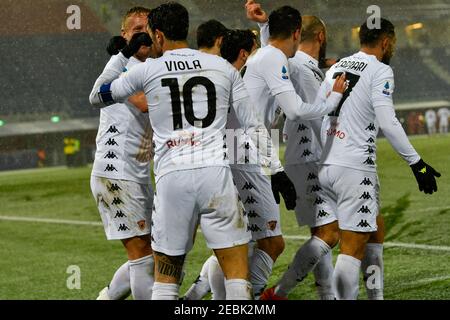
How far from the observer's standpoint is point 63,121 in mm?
32406

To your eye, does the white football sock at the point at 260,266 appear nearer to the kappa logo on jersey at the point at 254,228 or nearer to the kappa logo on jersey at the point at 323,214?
the kappa logo on jersey at the point at 254,228

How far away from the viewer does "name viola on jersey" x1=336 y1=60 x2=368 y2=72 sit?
19.4 feet

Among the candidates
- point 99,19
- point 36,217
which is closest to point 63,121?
point 99,19

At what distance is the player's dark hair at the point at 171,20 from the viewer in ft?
16.0

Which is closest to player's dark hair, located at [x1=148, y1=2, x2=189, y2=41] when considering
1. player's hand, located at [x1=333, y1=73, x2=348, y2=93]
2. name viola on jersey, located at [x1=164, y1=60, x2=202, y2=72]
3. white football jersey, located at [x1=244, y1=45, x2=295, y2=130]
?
name viola on jersey, located at [x1=164, y1=60, x2=202, y2=72]

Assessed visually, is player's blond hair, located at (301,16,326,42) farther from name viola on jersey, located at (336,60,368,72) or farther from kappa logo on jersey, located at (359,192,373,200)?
kappa logo on jersey, located at (359,192,373,200)

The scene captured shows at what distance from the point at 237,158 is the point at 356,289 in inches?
43.6

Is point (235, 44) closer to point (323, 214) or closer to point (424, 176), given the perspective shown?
point (323, 214)

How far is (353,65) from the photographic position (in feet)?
19.5

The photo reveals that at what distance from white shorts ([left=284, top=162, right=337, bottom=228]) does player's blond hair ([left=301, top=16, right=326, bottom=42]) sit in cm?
86

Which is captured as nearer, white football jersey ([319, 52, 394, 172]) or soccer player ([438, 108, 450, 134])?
white football jersey ([319, 52, 394, 172])

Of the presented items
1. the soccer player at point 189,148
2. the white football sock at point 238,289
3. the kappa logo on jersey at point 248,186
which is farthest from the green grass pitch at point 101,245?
the soccer player at point 189,148

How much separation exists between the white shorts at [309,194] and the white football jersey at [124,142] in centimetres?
102
